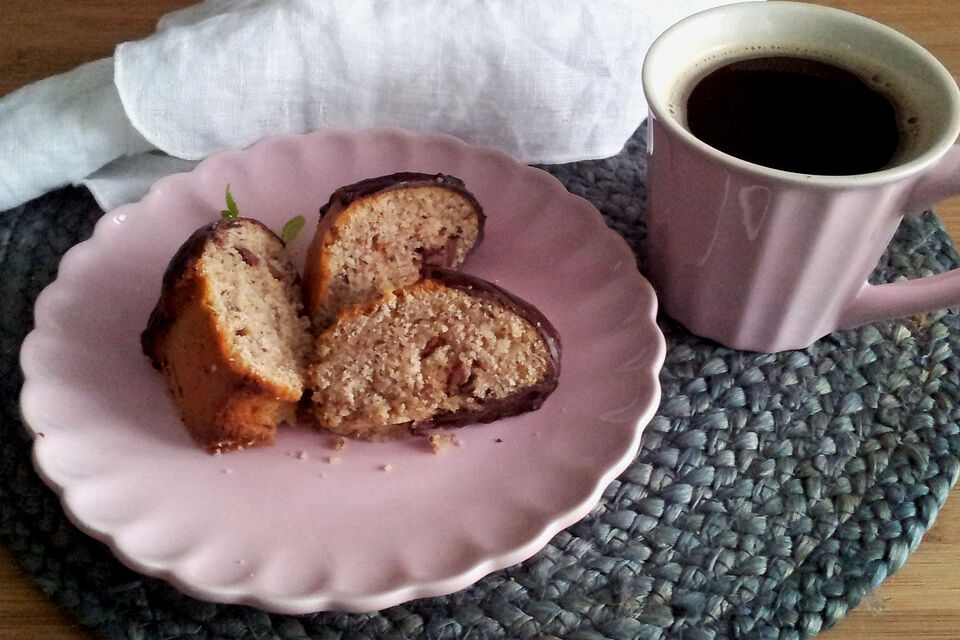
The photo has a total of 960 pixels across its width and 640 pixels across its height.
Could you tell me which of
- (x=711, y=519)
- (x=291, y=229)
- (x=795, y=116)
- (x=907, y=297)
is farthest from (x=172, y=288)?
(x=907, y=297)

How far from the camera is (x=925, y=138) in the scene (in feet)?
3.42

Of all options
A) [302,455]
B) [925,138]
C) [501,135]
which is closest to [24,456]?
[302,455]

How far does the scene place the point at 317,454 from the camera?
1.02 m

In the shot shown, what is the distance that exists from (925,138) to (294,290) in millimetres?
784

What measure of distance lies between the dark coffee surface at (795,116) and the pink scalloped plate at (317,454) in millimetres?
208

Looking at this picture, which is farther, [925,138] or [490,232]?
[490,232]

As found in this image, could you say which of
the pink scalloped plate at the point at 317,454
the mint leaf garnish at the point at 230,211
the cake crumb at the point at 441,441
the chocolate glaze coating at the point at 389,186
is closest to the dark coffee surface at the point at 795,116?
the pink scalloped plate at the point at 317,454

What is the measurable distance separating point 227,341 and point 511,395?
323mm

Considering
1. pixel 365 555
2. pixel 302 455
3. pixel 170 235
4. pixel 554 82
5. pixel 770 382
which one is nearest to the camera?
pixel 365 555

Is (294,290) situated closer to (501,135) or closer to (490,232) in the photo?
(490,232)

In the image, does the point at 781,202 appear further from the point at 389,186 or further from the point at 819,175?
the point at 389,186

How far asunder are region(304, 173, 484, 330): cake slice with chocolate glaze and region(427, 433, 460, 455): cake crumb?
0.66ft

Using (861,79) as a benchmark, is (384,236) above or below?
below

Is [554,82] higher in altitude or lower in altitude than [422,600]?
higher
